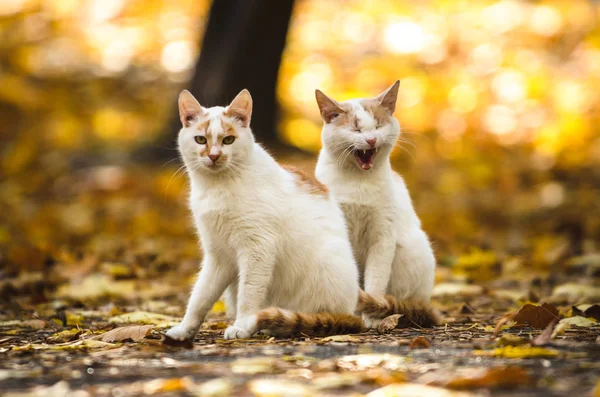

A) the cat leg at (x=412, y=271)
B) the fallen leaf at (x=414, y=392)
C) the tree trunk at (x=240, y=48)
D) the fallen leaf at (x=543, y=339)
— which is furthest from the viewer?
the tree trunk at (x=240, y=48)

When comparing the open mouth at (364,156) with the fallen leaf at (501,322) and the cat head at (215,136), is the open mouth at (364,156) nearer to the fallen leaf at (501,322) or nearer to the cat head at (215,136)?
the cat head at (215,136)

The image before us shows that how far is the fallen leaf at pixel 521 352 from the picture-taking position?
263 centimetres

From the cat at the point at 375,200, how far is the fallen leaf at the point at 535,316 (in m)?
0.49

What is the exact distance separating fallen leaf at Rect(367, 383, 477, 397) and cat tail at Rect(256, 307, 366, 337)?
114cm

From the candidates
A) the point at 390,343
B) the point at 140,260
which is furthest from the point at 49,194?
the point at 390,343

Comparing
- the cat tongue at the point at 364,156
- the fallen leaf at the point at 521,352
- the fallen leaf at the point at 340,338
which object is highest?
the cat tongue at the point at 364,156

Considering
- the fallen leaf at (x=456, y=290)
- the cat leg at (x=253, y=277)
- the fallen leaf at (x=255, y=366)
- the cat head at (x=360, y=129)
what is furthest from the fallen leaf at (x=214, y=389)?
the fallen leaf at (x=456, y=290)

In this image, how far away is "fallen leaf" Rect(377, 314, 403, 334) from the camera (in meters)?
3.56

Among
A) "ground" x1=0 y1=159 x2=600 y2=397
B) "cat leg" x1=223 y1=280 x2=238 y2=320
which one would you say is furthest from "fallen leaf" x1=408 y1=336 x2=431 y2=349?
"cat leg" x1=223 y1=280 x2=238 y2=320

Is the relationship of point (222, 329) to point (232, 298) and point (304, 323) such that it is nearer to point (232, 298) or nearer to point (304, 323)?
point (232, 298)

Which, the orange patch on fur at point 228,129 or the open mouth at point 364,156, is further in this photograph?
the open mouth at point 364,156

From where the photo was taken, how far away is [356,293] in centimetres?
362

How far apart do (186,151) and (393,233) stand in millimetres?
1167

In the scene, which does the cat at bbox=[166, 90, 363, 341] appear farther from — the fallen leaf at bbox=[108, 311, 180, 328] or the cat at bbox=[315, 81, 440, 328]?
the fallen leaf at bbox=[108, 311, 180, 328]
